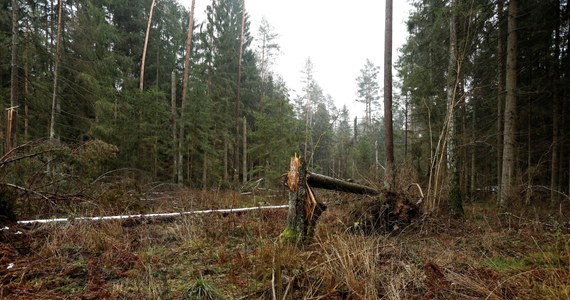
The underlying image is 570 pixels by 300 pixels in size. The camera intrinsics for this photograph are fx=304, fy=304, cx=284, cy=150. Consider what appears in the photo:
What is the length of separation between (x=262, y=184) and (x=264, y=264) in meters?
14.6

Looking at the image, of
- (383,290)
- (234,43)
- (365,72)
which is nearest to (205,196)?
(383,290)

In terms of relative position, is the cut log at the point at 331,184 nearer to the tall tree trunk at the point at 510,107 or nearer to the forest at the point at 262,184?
the forest at the point at 262,184

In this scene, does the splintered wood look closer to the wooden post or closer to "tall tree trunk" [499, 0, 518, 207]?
the wooden post

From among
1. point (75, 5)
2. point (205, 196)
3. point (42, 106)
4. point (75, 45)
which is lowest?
point (205, 196)

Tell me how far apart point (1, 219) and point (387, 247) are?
6212mm

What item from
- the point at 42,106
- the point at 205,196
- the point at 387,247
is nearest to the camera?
the point at 387,247

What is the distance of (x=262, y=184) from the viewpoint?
17.8 meters

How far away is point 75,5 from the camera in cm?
1380

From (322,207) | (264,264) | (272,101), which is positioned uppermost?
(272,101)

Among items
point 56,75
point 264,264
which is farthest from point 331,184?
point 56,75

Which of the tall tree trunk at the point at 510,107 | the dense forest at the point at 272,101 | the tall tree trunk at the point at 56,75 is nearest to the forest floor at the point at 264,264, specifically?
the dense forest at the point at 272,101

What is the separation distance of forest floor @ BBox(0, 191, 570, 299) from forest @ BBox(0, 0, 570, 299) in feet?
0.10

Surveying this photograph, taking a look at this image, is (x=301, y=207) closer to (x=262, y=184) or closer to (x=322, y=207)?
(x=322, y=207)

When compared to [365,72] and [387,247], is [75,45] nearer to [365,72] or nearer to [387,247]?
[387,247]
